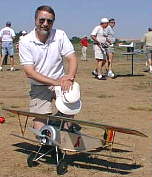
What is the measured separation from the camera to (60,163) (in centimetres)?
512

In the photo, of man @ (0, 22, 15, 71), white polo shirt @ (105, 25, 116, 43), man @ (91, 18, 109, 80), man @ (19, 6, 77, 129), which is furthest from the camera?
man @ (0, 22, 15, 71)

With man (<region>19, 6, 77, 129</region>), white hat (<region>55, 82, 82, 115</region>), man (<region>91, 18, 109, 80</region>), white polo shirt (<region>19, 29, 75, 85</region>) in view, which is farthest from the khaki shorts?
man (<region>91, 18, 109, 80</region>)

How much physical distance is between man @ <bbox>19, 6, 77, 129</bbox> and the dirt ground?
28.6 inches

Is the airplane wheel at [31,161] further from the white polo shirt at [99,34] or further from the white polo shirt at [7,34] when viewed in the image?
the white polo shirt at [7,34]

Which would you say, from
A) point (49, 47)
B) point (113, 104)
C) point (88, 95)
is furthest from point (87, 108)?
point (49, 47)

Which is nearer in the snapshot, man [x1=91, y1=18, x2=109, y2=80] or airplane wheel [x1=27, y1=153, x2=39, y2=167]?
airplane wheel [x1=27, y1=153, x2=39, y2=167]

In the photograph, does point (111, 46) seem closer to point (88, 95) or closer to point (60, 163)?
point (88, 95)

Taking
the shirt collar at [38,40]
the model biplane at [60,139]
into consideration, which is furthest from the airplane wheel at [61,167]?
the shirt collar at [38,40]

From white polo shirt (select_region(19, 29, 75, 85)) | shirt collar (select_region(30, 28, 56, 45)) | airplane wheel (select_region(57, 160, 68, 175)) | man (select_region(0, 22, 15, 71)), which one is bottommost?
airplane wheel (select_region(57, 160, 68, 175))

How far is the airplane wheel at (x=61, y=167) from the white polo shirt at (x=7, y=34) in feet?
41.5

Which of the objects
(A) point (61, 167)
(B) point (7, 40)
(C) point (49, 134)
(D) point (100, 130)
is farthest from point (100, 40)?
(A) point (61, 167)

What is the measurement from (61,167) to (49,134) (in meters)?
0.37

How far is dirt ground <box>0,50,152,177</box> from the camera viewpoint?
5297mm

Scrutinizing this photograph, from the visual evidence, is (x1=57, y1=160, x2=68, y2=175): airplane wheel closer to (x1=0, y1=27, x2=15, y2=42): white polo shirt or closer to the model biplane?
the model biplane
